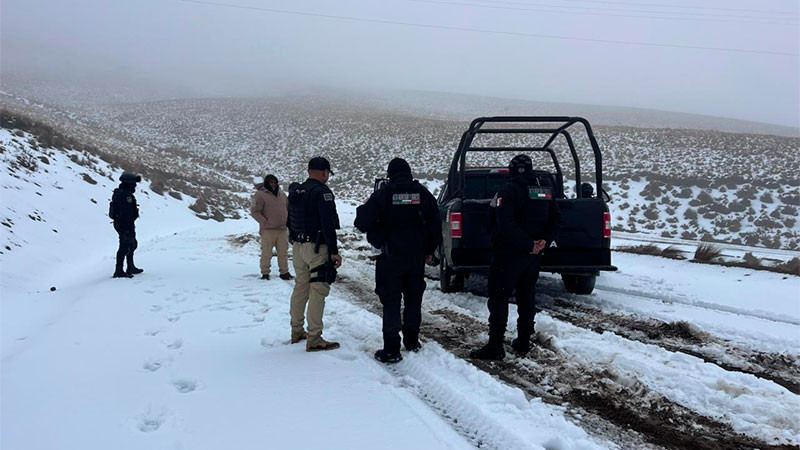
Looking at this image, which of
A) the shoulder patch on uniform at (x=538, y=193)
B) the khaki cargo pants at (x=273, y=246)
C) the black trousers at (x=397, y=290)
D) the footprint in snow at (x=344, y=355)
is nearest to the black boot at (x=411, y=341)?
the black trousers at (x=397, y=290)

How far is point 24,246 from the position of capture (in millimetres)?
9070

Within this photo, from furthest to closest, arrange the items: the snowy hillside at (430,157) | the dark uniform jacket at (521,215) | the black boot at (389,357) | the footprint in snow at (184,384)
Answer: the snowy hillside at (430,157), the dark uniform jacket at (521,215), the black boot at (389,357), the footprint in snow at (184,384)

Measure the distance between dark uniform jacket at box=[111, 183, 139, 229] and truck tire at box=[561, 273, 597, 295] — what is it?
701cm

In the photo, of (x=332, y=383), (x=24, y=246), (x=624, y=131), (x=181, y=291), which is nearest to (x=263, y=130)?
(x=624, y=131)

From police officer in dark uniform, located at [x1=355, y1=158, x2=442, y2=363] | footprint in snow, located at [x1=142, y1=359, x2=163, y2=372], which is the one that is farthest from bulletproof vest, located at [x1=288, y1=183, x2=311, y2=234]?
footprint in snow, located at [x1=142, y1=359, x2=163, y2=372]

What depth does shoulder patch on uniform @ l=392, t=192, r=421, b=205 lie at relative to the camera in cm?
415

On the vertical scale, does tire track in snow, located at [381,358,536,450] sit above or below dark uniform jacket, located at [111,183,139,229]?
below

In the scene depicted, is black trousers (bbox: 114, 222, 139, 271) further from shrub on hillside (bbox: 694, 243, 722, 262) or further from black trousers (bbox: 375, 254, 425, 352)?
shrub on hillside (bbox: 694, 243, 722, 262)

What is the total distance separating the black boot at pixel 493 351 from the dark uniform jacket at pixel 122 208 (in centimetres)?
657

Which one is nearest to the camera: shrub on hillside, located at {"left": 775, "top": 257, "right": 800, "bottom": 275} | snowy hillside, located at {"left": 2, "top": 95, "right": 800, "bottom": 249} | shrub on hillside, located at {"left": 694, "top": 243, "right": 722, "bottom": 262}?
shrub on hillside, located at {"left": 775, "top": 257, "right": 800, "bottom": 275}

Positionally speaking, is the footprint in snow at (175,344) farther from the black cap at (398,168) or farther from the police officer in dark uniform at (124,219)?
the police officer in dark uniform at (124,219)

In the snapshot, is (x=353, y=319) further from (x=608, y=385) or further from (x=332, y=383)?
(x=608, y=385)

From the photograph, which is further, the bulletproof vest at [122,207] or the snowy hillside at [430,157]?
the snowy hillside at [430,157]

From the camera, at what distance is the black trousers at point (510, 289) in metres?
4.25
